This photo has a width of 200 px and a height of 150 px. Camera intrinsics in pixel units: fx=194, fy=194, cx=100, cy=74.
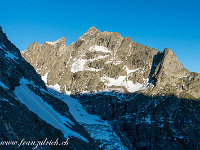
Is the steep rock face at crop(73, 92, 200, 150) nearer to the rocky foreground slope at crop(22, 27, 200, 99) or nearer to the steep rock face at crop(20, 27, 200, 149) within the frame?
the steep rock face at crop(20, 27, 200, 149)

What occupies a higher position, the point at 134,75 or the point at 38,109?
the point at 134,75

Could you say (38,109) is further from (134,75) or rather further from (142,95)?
(134,75)

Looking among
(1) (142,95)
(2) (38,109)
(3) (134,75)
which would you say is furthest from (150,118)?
(2) (38,109)

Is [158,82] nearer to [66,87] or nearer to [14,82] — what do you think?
[66,87]

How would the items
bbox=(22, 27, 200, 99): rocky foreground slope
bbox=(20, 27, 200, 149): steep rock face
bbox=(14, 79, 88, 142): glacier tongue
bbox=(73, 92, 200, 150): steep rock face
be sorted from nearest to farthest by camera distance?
1. bbox=(14, 79, 88, 142): glacier tongue
2. bbox=(73, 92, 200, 150): steep rock face
3. bbox=(20, 27, 200, 149): steep rock face
4. bbox=(22, 27, 200, 99): rocky foreground slope

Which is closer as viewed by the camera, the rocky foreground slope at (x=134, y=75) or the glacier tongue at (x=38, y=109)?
the glacier tongue at (x=38, y=109)

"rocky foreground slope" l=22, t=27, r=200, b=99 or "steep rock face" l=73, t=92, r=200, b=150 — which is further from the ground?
"rocky foreground slope" l=22, t=27, r=200, b=99

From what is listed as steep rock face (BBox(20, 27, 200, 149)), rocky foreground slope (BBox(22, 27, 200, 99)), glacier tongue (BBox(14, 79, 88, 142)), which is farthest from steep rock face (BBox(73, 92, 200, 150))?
glacier tongue (BBox(14, 79, 88, 142))

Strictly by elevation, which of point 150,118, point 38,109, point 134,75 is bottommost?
point 38,109

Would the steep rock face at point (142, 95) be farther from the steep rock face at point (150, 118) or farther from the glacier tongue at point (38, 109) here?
the glacier tongue at point (38, 109)

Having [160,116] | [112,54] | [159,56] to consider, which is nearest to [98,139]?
[160,116]

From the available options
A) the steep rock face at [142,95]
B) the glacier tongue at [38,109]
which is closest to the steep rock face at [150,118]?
the steep rock face at [142,95]

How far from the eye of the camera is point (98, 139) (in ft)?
300

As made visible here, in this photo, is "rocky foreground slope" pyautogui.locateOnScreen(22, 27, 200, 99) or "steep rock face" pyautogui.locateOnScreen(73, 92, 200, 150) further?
"rocky foreground slope" pyautogui.locateOnScreen(22, 27, 200, 99)
